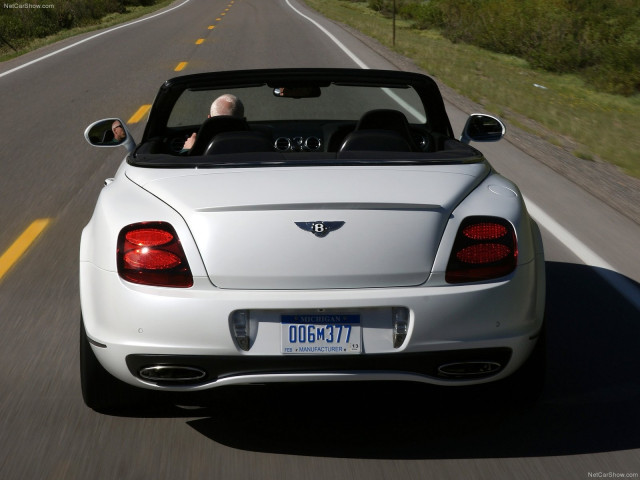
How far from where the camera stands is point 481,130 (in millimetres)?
5680

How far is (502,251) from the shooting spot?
12.3 feet

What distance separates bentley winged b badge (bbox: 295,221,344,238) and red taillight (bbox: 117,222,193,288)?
446 mm

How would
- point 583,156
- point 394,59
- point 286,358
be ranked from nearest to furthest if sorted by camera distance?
point 286,358 → point 583,156 → point 394,59

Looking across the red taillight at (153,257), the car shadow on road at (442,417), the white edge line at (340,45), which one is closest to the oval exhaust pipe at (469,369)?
the car shadow on road at (442,417)

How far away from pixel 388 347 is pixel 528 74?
76.3ft

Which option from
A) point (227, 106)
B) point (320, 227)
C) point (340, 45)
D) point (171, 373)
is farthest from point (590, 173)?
point (340, 45)

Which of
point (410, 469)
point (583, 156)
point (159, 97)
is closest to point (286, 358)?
point (410, 469)

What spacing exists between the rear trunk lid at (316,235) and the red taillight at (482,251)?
0.09m

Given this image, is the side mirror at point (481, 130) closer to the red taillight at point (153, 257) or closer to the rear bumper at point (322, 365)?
the rear bumper at point (322, 365)

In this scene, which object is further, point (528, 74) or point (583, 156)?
point (528, 74)

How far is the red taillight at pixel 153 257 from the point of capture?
3639 mm

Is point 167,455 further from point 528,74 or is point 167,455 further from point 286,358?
point 528,74

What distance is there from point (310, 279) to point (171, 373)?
651 millimetres

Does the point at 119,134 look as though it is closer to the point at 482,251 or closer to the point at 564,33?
the point at 482,251
